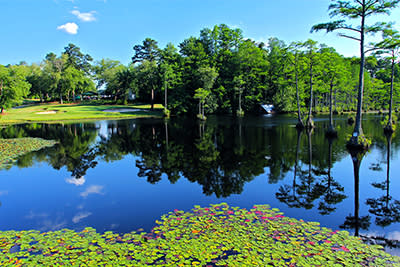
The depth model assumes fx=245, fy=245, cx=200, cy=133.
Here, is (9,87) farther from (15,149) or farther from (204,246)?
(204,246)

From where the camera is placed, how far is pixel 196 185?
37.6 ft

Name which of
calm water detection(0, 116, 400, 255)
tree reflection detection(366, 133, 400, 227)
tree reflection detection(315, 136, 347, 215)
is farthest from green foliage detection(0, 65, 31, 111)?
tree reflection detection(366, 133, 400, 227)

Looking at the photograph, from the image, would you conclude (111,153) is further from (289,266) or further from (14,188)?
(289,266)

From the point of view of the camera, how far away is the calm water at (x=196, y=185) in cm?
826

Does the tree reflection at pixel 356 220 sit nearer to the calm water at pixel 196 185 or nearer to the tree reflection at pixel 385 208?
the calm water at pixel 196 185

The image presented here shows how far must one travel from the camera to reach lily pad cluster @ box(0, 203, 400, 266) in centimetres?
564

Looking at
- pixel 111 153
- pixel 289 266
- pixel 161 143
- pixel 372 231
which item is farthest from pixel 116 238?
pixel 161 143

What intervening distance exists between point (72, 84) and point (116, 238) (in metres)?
84.4

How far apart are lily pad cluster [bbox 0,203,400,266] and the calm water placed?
2.26ft

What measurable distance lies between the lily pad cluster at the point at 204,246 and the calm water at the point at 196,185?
690 mm

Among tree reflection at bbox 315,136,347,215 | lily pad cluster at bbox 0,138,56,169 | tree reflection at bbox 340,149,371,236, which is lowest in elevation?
tree reflection at bbox 340,149,371,236

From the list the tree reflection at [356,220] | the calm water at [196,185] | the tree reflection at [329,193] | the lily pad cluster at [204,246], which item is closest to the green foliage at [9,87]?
the calm water at [196,185]

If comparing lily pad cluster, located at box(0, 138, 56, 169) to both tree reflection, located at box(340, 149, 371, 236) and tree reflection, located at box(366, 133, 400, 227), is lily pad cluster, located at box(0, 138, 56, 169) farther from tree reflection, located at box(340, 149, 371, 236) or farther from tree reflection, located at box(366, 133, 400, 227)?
tree reflection, located at box(366, 133, 400, 227)

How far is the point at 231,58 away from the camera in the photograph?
62.6m
